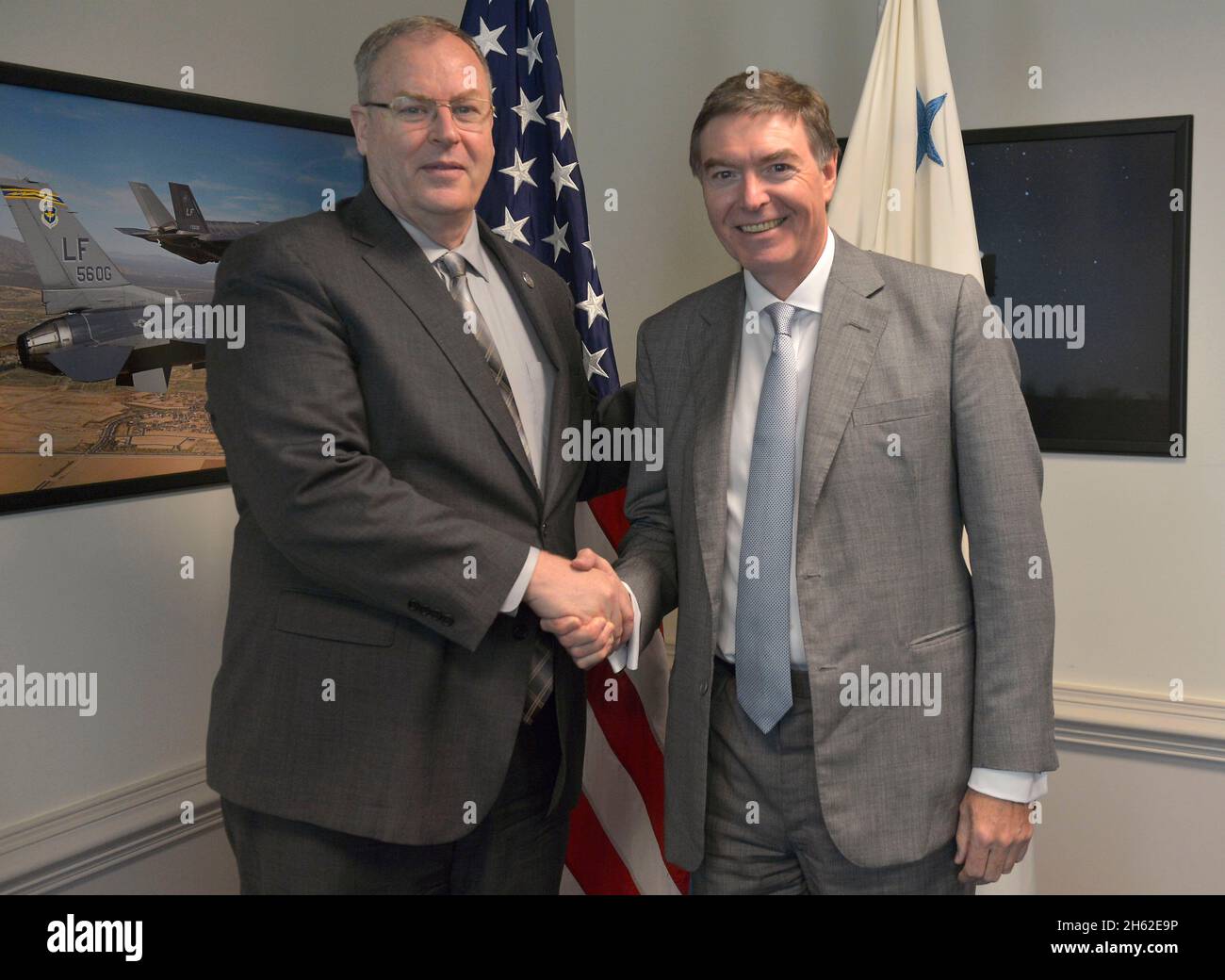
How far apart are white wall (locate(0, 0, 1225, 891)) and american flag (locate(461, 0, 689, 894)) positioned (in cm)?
48

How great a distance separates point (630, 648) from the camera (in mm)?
1981

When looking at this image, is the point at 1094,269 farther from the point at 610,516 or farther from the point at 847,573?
the point at 847,573

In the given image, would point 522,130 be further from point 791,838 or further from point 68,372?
point 791,838

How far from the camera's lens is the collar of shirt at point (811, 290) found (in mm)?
1848

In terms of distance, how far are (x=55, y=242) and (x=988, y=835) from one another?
79.9 inches

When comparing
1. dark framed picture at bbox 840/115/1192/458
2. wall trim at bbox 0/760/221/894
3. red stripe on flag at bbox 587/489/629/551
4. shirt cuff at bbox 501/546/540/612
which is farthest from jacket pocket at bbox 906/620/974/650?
wall trim at bbox 0/760/221/894

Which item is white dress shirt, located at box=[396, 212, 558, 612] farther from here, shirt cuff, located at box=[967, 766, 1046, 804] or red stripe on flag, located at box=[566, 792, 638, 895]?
red stripe on flag, located at box=[566, 792, 638, 895]

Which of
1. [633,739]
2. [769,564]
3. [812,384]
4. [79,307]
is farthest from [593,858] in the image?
[79,307]

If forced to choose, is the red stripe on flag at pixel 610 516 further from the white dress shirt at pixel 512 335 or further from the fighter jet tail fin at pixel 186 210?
the fighter jet tail fin at pixel 186 210

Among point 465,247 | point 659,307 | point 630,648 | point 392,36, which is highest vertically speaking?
point 392,36

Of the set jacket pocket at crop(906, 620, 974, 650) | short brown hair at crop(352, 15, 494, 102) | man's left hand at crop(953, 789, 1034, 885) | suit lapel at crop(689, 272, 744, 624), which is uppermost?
short brown hair at crop(352, 15, 494, 102)

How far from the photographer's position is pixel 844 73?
10.1ft

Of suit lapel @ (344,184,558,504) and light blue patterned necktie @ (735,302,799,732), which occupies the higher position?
suit lapel @ (344,184,558,504)

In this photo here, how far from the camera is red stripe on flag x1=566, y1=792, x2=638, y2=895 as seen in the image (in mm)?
2629
